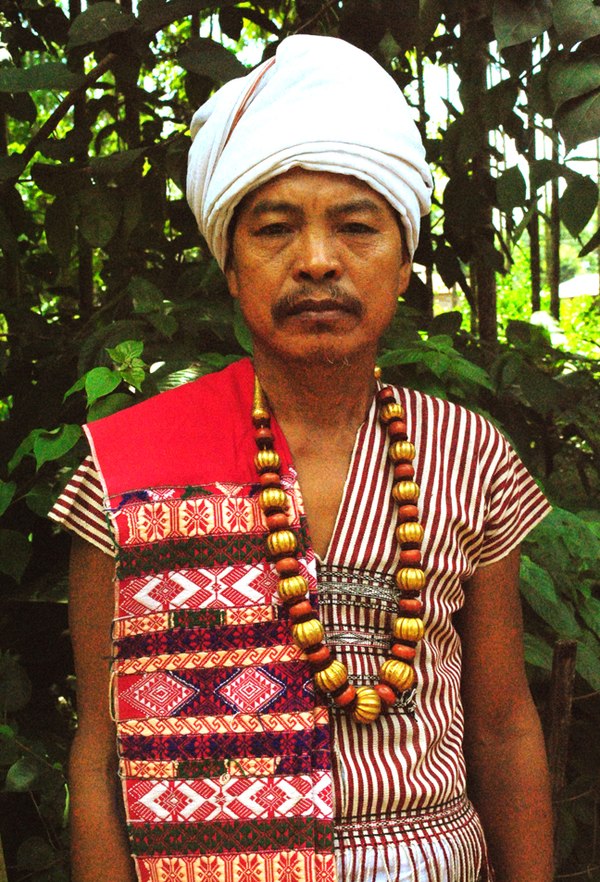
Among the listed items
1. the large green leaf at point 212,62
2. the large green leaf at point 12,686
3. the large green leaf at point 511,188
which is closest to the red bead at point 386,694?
the large green leaf at point 12,686

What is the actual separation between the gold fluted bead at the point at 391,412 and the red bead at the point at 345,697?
427 mm

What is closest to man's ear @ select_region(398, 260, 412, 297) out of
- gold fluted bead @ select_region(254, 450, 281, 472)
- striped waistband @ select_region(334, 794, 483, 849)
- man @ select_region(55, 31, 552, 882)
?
man @ select_region(55, 31, 552, 882)

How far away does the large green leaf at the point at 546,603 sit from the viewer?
1.87 meters

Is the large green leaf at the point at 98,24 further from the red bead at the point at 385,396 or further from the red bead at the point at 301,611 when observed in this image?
the red bead at the point at 301,611

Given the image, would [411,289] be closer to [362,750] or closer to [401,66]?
[401,66]

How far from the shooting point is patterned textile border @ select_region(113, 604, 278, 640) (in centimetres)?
136

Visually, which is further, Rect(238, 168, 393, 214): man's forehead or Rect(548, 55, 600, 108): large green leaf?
Rect(548, 55, 600, 108): large green leaf

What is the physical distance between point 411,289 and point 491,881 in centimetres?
169

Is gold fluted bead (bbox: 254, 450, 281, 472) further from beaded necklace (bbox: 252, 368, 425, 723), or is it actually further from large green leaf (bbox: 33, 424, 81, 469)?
large green leaf (bbox: 33, 424, 81, 469)

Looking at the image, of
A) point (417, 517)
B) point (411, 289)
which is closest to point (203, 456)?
point (417, 517)

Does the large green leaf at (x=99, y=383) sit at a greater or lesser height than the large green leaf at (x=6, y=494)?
greater

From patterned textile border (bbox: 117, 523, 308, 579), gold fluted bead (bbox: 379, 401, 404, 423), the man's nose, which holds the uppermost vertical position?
the man's nose

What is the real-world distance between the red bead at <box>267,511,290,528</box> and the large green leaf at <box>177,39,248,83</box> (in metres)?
1.07

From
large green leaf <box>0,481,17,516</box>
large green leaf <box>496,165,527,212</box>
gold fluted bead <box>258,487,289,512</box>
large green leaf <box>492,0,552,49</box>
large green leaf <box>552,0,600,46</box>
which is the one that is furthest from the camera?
large green leaf <box>496,165,527,212</box>
